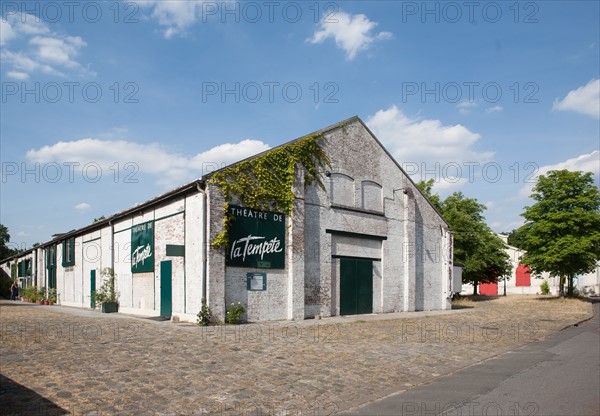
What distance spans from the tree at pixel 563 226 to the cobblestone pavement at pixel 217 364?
21.8m

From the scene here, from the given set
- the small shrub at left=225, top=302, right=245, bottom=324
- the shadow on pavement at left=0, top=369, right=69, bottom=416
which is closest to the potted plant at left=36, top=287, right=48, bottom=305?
the small shrub at left=225, top=302, right=245, bottom=324

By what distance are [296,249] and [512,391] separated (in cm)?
1158

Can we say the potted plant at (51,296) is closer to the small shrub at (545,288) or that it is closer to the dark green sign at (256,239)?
the dark green sign at (256,239)

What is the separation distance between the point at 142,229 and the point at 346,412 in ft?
51.2

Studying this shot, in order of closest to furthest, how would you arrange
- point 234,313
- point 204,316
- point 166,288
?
1. point 204,316
2. point 234,313
3. point 166,288

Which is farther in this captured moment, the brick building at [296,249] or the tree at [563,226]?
the tree at [563,226]

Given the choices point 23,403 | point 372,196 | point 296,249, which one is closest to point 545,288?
point 372,196

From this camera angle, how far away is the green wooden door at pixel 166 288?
17.6 metres

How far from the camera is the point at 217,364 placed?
9164mm

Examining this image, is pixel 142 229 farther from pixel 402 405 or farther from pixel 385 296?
pixel 402 405

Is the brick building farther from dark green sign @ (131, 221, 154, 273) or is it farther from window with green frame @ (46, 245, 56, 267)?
window with green frame @ (46, 245, 56, 267)

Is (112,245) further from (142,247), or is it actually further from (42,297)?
(42,297)

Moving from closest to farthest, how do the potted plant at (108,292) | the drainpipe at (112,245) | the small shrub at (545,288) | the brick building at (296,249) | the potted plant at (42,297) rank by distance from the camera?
the brick building at (296,249) < the potted plant at (108,292) < the drainpipe at (112,245) < the potted plant at (42,297) < the small shrub at (545,288)

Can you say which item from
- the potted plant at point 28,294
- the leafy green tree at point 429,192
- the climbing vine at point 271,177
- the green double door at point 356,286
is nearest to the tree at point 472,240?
the leafy green tree at point 429,192
